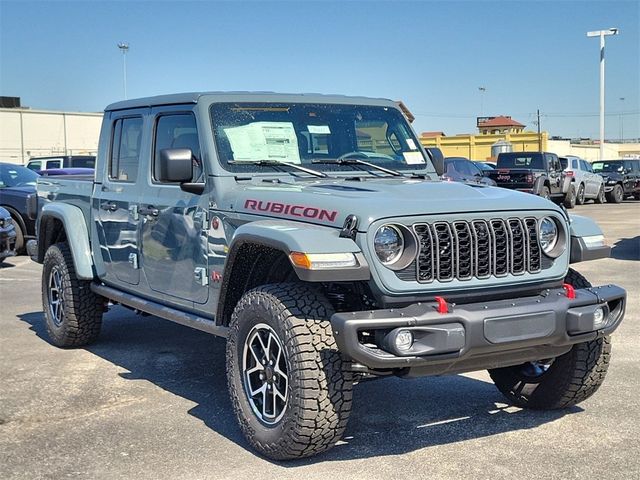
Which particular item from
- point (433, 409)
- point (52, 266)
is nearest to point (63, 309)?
point (52, 266)

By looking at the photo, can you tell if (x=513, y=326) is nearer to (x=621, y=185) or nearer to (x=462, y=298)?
(x=462, y=298)

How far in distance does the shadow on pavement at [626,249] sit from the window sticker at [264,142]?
8505 mm

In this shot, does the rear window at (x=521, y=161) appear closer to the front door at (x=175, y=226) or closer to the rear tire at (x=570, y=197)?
the rear tire at (x=570, y=197)

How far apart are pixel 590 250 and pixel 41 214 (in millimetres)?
4733

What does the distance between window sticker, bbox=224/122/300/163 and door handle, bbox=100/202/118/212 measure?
136 cm

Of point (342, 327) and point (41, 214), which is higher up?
point (41, 214)

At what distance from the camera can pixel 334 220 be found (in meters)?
4.15

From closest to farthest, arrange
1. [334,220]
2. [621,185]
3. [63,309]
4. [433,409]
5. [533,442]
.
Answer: [334,220] → [533,442] → [433,409] → [63,309] → [621,185]

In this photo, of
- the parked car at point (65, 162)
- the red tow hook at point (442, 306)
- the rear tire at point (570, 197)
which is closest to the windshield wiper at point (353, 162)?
the red tow hook at point (442, 306)

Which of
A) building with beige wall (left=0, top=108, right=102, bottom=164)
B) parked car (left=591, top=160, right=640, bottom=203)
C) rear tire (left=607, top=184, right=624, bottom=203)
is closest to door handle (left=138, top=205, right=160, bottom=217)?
parked car (left=591, top=160, right=640, bottom=203)

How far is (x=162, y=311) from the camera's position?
5469 mm

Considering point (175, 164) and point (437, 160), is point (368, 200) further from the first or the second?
point (437, 160)

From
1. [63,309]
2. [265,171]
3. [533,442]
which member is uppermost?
[265,171]

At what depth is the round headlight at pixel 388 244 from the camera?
4020 mm
